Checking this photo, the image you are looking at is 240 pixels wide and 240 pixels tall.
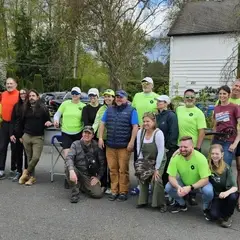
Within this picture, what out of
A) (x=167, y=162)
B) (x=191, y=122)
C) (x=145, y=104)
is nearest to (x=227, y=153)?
(x=191, y=122)

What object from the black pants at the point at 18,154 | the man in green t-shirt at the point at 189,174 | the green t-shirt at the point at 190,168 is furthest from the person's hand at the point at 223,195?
the black pants at the point at 18,154

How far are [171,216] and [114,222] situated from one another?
2.69 ft

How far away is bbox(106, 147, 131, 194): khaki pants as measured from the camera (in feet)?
19.7

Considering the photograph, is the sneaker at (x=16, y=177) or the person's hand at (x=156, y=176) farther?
the sneaker at (x=16, y=177)

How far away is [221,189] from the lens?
5.06 metres

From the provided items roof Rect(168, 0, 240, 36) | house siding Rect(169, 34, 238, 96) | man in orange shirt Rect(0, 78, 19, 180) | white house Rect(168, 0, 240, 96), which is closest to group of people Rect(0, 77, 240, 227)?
man in orange shirt Rect(0, 78, 19, 180)

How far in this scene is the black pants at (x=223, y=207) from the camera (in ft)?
15.9

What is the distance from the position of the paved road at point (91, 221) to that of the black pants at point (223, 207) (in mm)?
146

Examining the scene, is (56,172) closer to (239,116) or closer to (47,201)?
(47,201)

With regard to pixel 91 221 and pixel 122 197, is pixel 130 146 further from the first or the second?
pixel 91 221

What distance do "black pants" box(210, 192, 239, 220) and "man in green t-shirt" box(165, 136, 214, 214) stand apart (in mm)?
98

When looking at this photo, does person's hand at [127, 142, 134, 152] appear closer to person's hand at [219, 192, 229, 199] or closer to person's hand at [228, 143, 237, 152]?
person's hand at [228, 143, 237, 152]

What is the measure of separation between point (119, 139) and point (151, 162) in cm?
69

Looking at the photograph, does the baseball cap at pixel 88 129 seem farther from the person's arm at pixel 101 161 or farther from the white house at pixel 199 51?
the white house at pixel 199 51
